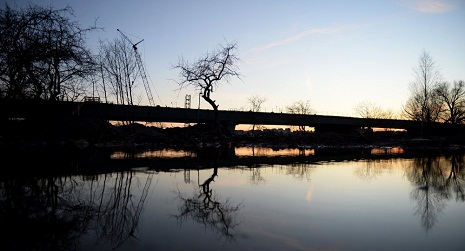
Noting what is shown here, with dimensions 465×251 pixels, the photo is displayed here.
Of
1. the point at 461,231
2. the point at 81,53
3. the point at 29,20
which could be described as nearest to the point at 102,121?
the point at 81,53

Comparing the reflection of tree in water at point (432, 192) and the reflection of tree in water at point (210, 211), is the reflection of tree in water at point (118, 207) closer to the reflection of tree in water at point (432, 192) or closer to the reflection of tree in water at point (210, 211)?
the reflection of tree in water at point (210, 211)

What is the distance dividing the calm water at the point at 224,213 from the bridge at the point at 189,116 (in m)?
11.7

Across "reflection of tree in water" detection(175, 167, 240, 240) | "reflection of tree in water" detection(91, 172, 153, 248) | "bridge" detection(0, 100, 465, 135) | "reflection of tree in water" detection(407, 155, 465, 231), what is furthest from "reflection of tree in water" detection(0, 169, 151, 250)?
"bridge" detection(0, 100, 465, 135)

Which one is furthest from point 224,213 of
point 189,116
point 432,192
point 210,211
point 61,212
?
point 189,116

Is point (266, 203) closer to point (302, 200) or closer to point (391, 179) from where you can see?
point (302, 200)

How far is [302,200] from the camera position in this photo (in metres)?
5.12

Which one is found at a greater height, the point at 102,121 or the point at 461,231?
the point at 102,121

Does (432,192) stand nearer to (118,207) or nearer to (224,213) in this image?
(224,213)

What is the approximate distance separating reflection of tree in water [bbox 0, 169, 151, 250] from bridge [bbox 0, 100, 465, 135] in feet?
36.7

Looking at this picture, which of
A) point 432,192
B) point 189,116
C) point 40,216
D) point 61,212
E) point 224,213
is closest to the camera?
point 40,216

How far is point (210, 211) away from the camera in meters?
4.32

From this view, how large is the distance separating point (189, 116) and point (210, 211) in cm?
4355

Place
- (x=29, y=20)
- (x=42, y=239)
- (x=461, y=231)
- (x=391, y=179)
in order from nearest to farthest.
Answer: (x=42, y=239)
(x=461, y=231)
(x=391, y=179)
(x=29, y=20)

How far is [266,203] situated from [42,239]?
3074 mm
